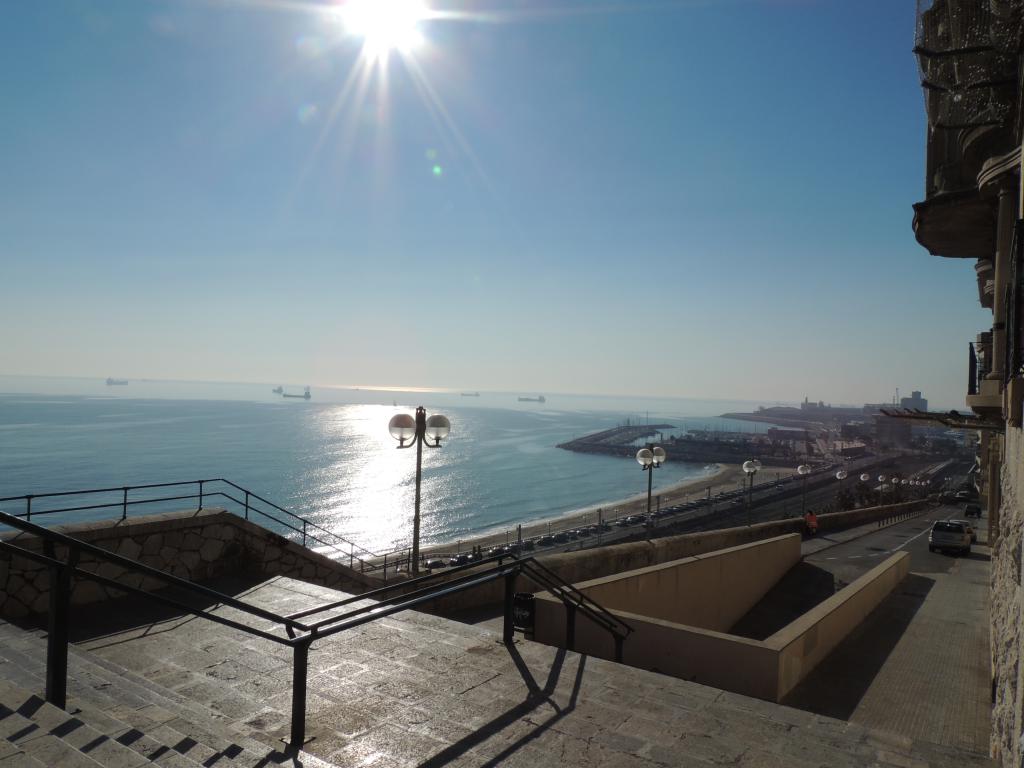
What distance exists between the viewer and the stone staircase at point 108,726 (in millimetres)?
2830

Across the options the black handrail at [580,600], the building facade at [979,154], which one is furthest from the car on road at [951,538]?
the black handrail at [580,600]

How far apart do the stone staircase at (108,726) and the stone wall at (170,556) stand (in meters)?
2.69

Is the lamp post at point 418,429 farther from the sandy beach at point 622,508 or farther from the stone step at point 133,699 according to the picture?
the sandy beach at point 622,508

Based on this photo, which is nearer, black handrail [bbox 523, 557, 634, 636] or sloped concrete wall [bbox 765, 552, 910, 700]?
black handrail [bbox 523, 557, 634, 636]

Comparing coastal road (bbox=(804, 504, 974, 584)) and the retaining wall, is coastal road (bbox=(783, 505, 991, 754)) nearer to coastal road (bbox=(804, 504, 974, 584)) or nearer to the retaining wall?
coastal road (bbox=(804, 504, 974, 584))

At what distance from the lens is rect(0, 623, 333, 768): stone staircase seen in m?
2.83

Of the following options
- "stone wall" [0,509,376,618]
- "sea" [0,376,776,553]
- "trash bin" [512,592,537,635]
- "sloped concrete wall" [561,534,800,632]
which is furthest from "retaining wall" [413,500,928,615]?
"sea" [0,376,776,553]

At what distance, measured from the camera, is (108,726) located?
129 inches

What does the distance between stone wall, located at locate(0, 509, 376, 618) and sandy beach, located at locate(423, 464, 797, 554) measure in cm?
2772

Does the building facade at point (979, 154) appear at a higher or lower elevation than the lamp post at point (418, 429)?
higher

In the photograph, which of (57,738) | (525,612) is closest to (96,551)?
(57,738)

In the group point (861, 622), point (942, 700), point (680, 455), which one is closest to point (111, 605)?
point (942, 700)

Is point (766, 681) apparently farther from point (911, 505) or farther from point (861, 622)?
point (911, 505)

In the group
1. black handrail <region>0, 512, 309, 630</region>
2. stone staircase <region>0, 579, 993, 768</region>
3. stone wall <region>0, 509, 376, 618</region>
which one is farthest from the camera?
stone wall <region>0, 509, 376, 618</region>
